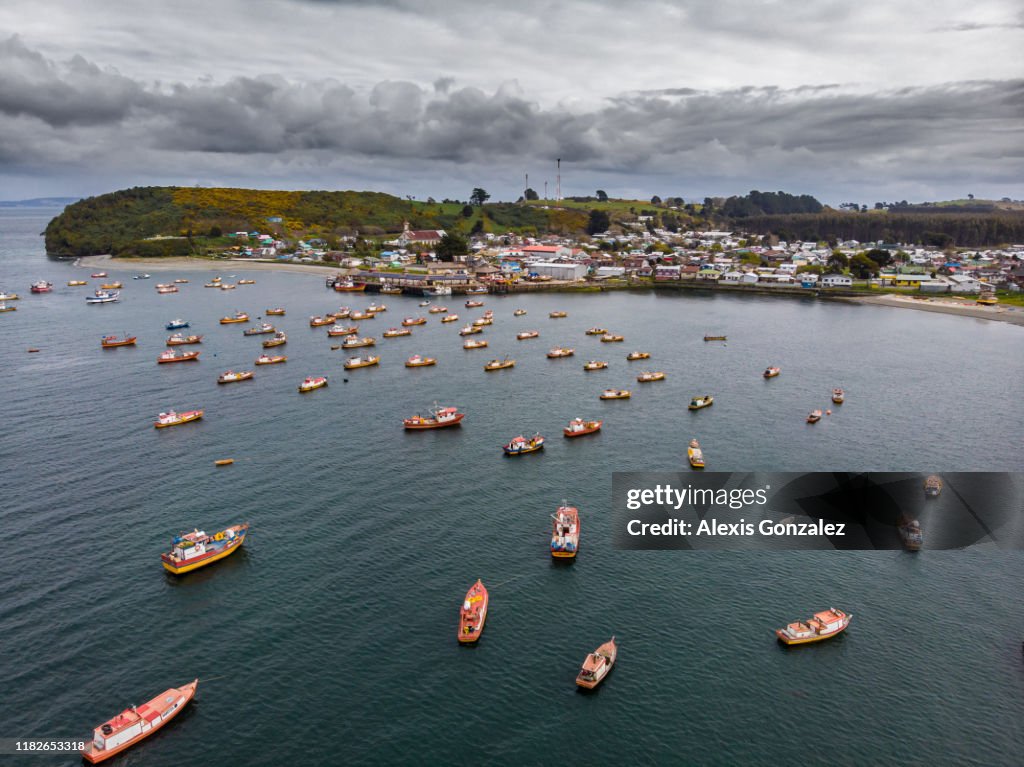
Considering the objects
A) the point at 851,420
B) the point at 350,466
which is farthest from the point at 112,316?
the point at 851,420

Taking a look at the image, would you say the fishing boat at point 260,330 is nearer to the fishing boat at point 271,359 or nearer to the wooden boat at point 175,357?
the wooden boat at point 175,357

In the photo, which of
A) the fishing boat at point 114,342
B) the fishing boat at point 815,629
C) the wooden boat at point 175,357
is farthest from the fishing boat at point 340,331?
the fishing boat at point 815,629

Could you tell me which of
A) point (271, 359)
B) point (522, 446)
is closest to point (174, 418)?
point (271, 359)

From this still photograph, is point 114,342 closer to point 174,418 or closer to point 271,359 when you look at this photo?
point 271,359

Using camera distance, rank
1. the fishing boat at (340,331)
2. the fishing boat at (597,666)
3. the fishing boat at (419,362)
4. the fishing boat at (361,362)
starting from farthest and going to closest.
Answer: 1. the fishing boat at (340,331)
2. the fishing boat at (419,362)
3. the fishing boat at (361,362)
4. the fishing boat at (597,666)

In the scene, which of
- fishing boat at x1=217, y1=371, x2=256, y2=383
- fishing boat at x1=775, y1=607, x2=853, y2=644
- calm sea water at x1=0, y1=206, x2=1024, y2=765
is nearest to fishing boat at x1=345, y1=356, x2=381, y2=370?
calm sea water at x1=0, y1=206, x2=1024, y2=765

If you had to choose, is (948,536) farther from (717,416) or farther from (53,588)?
(53,588)
